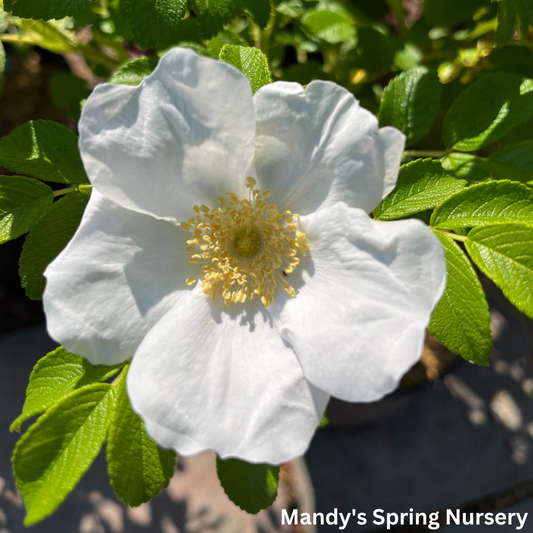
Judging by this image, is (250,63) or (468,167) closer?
(250,63)

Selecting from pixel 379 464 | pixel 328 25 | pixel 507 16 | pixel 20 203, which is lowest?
pixel 379 464

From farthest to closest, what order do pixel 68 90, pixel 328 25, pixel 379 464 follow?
1. pixel 379 464
2. pixel 68 90
3. pixel 328 25

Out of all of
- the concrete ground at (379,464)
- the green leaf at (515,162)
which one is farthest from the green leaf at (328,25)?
the concrete ground at (379,464)

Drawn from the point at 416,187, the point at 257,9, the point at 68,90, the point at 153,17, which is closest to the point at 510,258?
the point at 416,187

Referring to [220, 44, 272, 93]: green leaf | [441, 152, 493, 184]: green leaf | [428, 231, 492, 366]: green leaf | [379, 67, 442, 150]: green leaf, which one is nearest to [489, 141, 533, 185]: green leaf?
[441, 152, 493, 184]: green leaf

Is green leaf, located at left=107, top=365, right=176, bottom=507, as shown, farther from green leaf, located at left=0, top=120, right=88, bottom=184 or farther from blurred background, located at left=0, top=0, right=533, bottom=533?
blurred background, located at left=0, top=0, right=533, bottom=533

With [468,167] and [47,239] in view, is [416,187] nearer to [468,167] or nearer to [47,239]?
[468,167]

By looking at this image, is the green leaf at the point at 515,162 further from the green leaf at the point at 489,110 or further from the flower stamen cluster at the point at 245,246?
the flower stamen cluster at the point at 245,246
